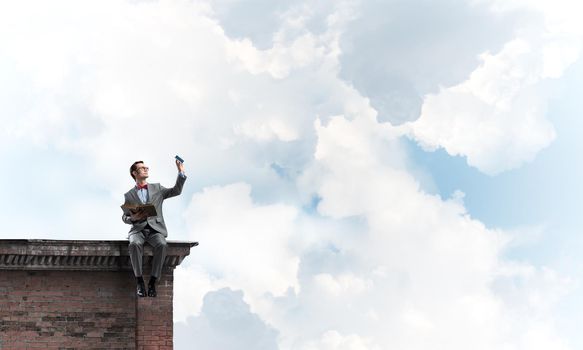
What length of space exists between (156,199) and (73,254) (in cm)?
216

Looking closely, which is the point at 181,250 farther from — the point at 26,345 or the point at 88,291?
the point at 26,345

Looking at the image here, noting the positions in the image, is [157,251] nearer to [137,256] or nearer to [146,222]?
[137,256]

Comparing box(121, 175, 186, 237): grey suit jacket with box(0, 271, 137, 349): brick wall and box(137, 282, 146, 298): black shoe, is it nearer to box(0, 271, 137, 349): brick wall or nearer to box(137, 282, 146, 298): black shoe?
box(137, 282, 146, 298): black shoe

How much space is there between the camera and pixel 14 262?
20.2 m

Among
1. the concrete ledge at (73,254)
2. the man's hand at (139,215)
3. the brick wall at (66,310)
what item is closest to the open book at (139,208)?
the man's hand at (139,215)

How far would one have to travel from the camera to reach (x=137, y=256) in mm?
20062

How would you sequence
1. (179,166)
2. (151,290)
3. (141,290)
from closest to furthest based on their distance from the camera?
(141,290)
(151,290)
(179,166)

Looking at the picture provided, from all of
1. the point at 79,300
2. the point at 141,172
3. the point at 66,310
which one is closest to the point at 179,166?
the point at 141,172

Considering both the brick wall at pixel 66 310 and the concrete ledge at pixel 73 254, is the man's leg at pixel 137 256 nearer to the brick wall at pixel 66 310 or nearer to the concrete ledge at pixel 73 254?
the concrete ledge at pixel 73 254

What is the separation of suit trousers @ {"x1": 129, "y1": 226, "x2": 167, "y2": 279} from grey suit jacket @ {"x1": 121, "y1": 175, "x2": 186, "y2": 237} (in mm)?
133

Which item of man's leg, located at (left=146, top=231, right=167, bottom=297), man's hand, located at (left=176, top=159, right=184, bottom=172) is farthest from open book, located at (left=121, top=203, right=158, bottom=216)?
man's hand, located at (left=176, top=159, right=184, bottom=172)

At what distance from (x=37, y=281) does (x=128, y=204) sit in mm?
2559

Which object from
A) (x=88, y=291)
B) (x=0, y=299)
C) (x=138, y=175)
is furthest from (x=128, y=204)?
(x=0, y=299)

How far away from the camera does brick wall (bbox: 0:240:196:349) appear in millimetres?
19969
